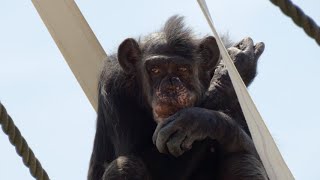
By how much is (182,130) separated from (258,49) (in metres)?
1.88

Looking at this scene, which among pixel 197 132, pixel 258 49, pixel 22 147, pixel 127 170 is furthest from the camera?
pixel 258 49

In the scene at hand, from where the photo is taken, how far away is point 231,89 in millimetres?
6863

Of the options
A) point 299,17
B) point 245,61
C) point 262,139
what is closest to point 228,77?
point 245,61

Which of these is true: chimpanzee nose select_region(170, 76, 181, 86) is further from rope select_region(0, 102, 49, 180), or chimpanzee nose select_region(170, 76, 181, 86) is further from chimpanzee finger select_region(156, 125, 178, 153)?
rope select_region(0, 102, 49, 180)

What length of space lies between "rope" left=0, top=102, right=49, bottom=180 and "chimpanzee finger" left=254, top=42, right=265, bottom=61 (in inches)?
135

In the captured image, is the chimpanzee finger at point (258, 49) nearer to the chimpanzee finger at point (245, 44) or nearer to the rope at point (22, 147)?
the chimpanzee finger at point (245, 44)

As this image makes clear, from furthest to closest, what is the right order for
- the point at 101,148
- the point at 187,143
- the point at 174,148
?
1. the point at 101,148
2. the point at 187,143
3. the point at 174,148

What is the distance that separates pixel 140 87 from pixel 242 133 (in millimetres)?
1250

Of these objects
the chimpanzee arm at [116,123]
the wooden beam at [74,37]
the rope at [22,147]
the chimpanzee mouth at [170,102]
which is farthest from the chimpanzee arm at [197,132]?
the wooden beam at [74,37]

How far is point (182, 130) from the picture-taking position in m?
5.73

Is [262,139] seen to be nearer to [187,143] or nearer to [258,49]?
[187,143]

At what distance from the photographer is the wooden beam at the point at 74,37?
24.1 ft

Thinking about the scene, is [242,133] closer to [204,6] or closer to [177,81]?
[177,81]

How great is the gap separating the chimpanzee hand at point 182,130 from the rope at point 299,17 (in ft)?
5.94
